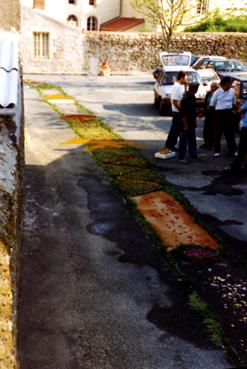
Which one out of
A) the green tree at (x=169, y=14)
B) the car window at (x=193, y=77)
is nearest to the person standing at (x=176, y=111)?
the car window at (x=193, y=77)

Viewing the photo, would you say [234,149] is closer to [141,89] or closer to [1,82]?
[1,82]

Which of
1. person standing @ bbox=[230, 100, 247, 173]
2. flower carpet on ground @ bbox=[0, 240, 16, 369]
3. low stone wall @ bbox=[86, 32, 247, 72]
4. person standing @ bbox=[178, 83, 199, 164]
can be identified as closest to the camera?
flower carpet on ground @ bbox=[0, 240, 16, 369]

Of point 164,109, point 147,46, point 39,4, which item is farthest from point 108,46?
point 164,109

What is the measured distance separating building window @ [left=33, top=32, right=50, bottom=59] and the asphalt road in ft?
77.8

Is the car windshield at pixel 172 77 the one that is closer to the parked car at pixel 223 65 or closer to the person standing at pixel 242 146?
the parked car at pixel 223 65

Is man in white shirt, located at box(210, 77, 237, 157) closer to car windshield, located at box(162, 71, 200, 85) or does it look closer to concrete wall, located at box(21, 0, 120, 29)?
car windshield, located at box(162, 71, 200, 85)

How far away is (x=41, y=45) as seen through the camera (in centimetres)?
3391

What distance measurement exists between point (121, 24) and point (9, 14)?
36.0 m

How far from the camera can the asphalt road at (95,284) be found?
4938 millimetres

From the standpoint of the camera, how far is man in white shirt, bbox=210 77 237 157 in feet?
39.9

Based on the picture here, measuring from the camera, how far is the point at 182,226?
8.16 metres

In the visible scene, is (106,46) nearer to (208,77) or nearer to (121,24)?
(121,24)

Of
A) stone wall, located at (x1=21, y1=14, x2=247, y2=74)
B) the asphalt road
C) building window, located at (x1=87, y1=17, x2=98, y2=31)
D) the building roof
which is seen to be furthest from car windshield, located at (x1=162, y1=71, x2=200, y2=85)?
building window, located at (x1=87, y1=17, x2=98, y2=31)

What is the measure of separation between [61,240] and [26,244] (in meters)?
0.55
